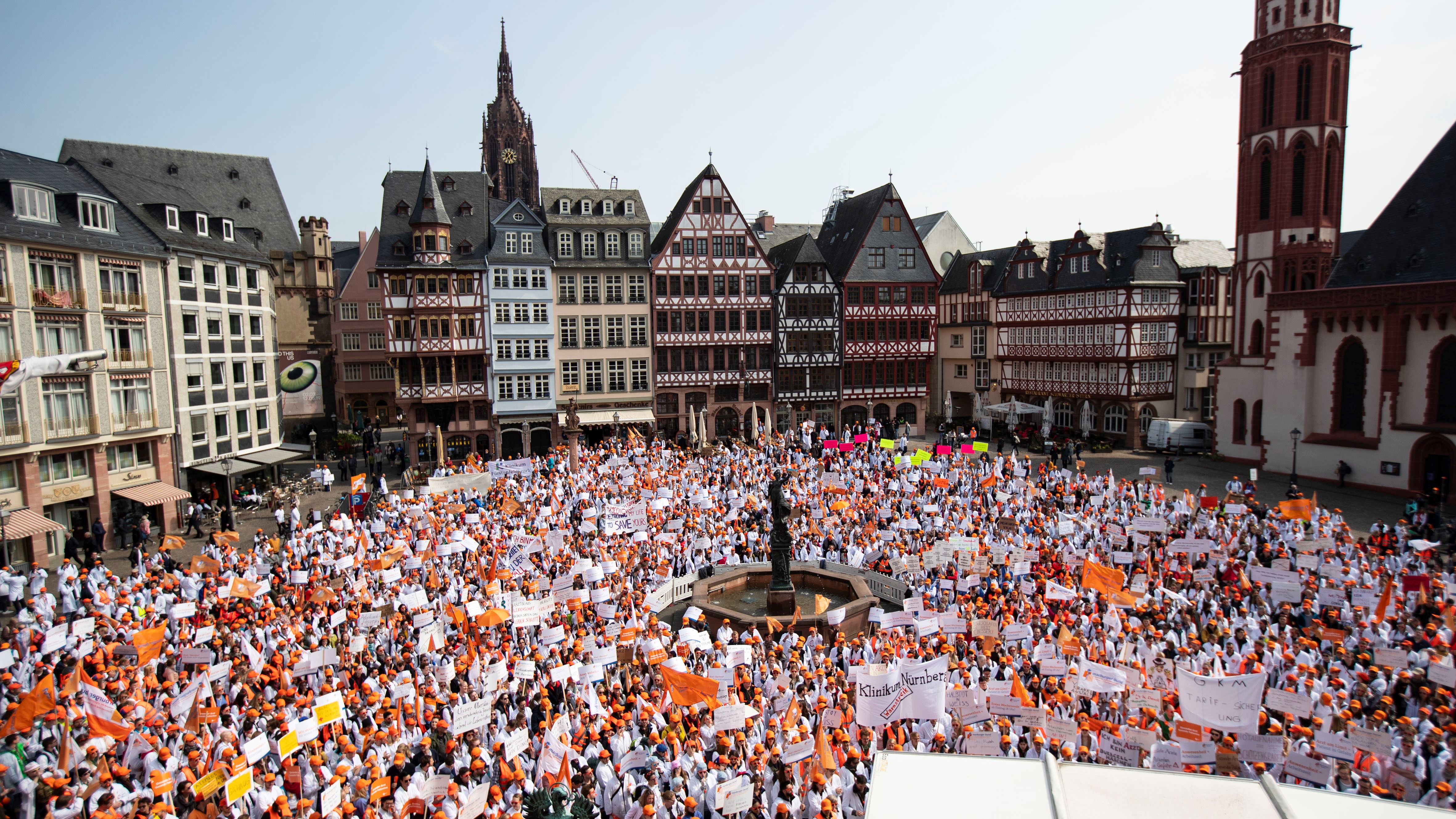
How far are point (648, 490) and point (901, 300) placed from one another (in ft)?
97.3

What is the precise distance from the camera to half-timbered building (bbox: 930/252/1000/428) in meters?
57.2

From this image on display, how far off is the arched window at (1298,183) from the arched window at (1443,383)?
36.0ft

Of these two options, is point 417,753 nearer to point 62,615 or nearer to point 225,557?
point 225,557

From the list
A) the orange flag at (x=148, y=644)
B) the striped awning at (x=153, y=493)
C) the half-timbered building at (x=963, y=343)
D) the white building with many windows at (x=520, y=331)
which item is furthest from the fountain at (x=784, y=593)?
the half-timbered building at (x=963, y=343)

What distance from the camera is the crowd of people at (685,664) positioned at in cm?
1119

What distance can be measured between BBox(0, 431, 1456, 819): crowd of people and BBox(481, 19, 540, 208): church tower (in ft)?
199

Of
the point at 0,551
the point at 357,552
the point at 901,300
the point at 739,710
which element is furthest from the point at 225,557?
the point at 901,300

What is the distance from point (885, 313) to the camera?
51.4 m

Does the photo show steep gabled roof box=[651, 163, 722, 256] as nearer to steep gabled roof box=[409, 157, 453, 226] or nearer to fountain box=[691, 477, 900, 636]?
steep gabled roof box=[409, 157, 453, 226]

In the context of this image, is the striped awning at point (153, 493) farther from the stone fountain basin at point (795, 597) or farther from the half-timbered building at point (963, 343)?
the half-timbered building at point (963, 343)

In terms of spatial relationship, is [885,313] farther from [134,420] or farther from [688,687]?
[688,687]

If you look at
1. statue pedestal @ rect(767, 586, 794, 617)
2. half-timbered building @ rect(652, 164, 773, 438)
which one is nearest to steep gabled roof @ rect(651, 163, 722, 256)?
half-timbered building @ rect(652, 164, 773, 438)

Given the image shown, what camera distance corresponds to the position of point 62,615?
2009 centimetres

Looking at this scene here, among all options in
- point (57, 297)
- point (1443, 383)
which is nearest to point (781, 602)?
point (57, 297)
